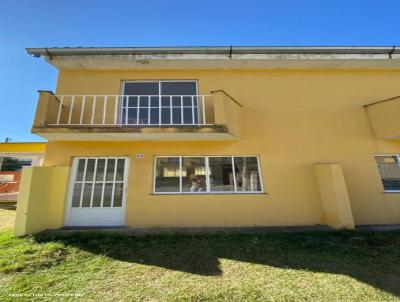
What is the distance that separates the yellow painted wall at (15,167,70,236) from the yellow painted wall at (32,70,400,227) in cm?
27

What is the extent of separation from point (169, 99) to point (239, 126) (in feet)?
9.27

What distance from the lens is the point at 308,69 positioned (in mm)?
7941

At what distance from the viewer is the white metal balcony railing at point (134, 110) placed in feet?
23.1

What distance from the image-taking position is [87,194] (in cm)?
662

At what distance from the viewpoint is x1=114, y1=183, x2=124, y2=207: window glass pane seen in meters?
6.59

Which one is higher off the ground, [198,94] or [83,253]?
[198,94]

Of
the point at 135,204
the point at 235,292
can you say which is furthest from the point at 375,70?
the point at 135,204

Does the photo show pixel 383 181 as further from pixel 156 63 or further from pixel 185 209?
pixel 156 63

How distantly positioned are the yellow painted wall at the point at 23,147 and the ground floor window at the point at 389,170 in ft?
54.7

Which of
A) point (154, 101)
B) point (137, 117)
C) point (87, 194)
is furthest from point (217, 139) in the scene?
point (87, 194)

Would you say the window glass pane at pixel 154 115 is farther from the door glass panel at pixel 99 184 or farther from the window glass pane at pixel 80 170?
the window glass pane at pixel 80 170

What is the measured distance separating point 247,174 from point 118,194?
445 cm

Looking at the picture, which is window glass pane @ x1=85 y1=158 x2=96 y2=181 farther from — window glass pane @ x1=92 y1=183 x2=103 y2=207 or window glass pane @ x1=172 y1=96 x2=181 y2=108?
window glass pane @ x1=172 y1=96 x2=181 y2=108

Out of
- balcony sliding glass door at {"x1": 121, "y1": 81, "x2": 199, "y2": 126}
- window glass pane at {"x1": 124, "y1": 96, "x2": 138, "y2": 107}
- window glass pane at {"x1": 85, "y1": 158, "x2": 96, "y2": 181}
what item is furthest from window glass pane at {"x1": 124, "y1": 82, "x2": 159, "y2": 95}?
window glass pane at {"x1": 85, "y1": 158, "x2": 96, "y2": 181}
